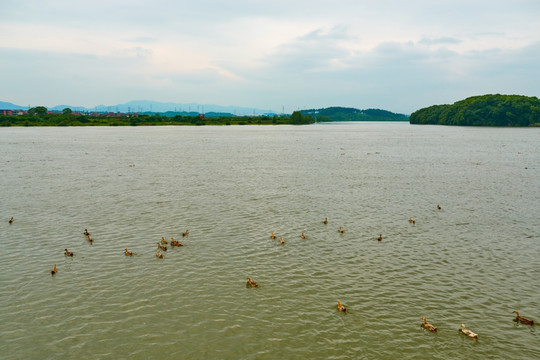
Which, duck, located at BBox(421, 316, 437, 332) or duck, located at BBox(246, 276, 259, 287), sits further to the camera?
duck, located at BBox(246, 276, 259, 287)

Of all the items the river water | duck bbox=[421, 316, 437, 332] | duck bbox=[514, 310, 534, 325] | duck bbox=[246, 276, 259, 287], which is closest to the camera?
the river water

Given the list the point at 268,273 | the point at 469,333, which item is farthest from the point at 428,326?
the point at 268,273

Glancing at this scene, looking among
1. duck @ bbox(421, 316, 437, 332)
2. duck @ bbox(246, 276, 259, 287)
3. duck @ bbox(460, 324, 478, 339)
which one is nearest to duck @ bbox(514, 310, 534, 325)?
duck @ bbox(460, 324, 478, 339)

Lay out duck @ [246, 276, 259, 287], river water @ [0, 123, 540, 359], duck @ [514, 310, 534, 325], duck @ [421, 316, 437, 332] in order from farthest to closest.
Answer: duck @ [246, 276, 259, 287], duck @ [514, 310, 534, 325], duck @ [421, 316, 437, 332], river water @ [0, 123, 540, 359]

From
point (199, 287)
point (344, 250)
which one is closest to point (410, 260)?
point (344, 250)

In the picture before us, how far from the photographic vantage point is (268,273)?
2366 cm

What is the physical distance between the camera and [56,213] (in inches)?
1451

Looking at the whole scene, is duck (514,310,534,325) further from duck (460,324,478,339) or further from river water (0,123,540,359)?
duck (460,324,478,339)

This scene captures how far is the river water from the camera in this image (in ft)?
55.0

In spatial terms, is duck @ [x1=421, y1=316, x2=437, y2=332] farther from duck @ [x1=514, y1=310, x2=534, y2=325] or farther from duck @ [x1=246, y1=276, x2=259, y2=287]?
duck @ [x1=246, y1=276, x2=259, y2=287]

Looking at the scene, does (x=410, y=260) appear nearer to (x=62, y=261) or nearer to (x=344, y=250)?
(x=344, y=250)

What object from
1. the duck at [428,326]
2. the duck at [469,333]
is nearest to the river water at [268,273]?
the duck at [428,326]

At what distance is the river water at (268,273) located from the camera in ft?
55.0

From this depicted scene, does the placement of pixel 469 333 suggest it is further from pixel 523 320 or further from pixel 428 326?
pixel 523 320
